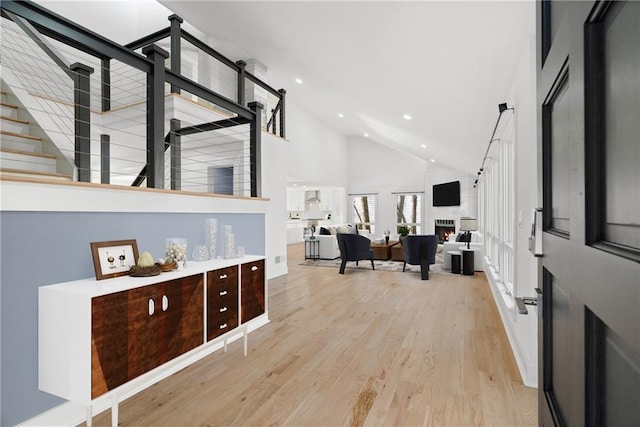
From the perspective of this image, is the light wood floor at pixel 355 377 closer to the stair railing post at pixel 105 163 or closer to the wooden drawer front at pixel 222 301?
the wooden drawer front at pixel 222 301

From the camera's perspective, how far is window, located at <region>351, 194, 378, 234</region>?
45.3 ft

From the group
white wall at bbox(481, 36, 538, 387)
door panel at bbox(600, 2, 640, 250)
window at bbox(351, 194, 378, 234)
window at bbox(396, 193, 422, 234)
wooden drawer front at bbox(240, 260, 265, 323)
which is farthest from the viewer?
window at bbox(351, 194, 378, 234)

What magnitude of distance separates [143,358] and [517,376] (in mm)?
2631

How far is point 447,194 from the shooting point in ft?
38.0

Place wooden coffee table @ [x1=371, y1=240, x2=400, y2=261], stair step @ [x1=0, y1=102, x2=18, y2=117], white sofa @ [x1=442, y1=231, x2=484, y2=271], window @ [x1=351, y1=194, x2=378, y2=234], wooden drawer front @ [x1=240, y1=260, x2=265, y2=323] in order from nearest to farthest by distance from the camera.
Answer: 1. wooden drawer front @ [x1=240, y1=260, x2=265, y2=323]
2. stair step @ [x1=0, y1=102, x2=18, y2=117]
3. white sofa @ [x1=442, y1=231, x2=484, y2=271]
4. wooden coffee table @ [x1=371, y1=240, x2=400, y2=261]
5. window @ [x1=351, y1=194, x2=378, y2=234]

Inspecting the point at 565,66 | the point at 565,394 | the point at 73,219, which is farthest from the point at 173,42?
the point at 565,394

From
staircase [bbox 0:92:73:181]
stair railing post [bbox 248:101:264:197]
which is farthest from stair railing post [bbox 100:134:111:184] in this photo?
stair railing post [bbox 248:101:264:197]

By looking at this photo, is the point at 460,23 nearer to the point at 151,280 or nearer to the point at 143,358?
the point at 151,280

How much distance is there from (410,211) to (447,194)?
1.85 metres

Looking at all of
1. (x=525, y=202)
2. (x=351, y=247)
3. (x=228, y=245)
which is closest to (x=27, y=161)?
(x=228, y=245)

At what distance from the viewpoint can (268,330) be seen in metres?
3.51

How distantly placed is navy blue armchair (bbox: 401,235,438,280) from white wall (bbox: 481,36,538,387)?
3.01 m

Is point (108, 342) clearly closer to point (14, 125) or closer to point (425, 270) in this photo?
point (14, 125)

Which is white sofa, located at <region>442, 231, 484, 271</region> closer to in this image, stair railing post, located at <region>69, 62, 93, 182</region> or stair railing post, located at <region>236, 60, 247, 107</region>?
stair railing post, located at <region>236, 60, 247, 107</region>
